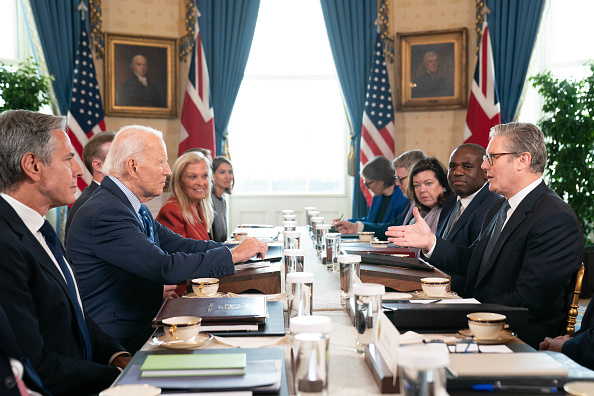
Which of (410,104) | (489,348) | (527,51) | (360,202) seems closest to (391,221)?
(360,202)

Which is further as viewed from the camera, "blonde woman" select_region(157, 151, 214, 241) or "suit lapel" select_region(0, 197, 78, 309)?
"blonde woman" select_region(157, 151, 214, 241)

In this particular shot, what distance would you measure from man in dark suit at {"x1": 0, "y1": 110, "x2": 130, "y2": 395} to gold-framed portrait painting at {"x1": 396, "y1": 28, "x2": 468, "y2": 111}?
23.2 ft

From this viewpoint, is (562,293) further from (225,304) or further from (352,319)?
(225,304)

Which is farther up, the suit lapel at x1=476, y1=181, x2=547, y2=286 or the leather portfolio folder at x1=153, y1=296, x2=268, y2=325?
the suit lapel at x1=476, y1=181, x2=547, y2=286

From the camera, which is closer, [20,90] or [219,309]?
[219,309]

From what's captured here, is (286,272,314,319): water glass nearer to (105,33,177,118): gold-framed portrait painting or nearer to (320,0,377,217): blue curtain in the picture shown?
(320,0,377,217): blue curtain

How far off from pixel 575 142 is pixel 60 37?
644cm

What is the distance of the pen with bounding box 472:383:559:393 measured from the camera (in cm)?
134

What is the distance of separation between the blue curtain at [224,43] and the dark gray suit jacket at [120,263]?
5876 mm

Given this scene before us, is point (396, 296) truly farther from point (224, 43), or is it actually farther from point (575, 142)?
point (224, 43)

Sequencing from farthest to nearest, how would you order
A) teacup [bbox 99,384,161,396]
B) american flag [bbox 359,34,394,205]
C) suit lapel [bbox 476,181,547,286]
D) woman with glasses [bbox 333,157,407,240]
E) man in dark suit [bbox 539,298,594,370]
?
american flag [bbox 359,34,394,205] → woman with glasses [bbox 333,157,407,240] → suit lapel [bbox 476,181,547,286] → man in dark suit [bbox 539,298,594,370] → teacup [bbox 99,384,161,396]

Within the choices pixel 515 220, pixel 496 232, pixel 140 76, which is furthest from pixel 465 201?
pixel 140 76

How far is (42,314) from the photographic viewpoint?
1.81m

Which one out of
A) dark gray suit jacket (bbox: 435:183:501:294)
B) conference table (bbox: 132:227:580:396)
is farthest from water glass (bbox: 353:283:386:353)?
dark gray suit jacket (bbox: 435:183:501:294)
